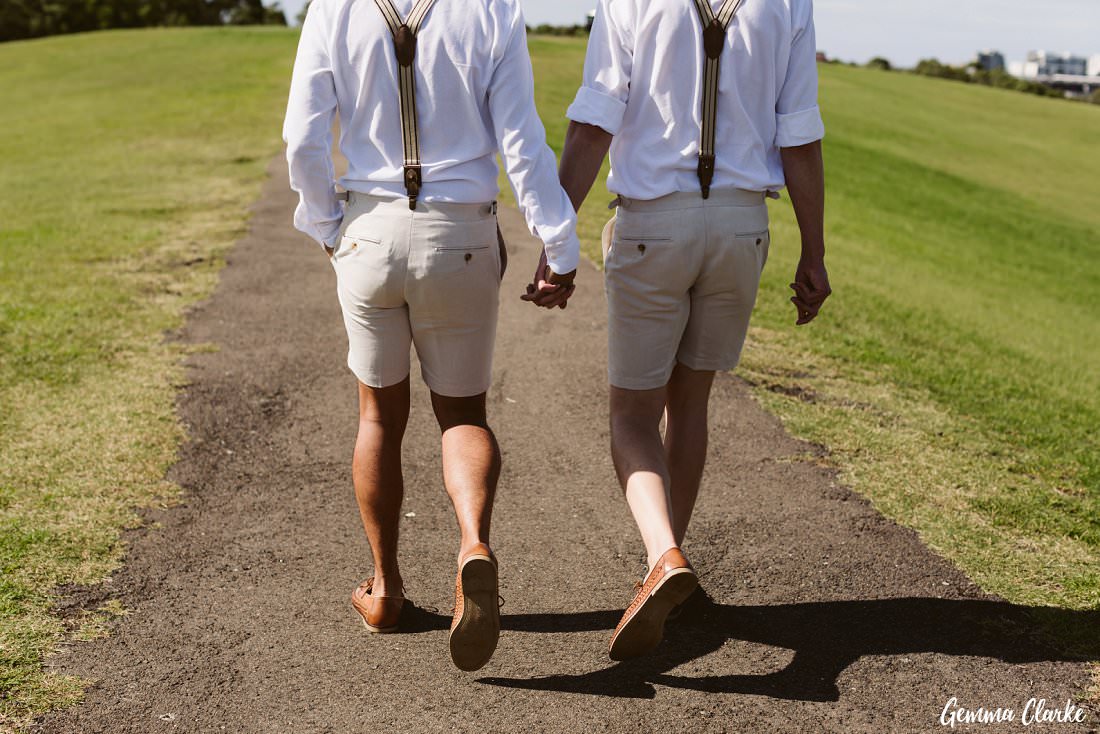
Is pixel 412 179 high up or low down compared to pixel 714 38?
down

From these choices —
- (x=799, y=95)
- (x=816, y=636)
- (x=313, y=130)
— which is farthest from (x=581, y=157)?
(x=816, y=636)

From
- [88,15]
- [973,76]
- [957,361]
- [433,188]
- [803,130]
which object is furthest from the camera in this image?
[88,15]

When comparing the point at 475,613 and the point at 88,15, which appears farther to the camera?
the point at 88,15

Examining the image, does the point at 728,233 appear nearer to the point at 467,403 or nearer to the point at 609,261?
the point at 609,261

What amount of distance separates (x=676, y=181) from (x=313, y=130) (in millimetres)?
1155

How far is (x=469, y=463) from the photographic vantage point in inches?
146

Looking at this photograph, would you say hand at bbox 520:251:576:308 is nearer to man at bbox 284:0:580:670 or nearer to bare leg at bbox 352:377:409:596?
man at bbox 284:0:580:670

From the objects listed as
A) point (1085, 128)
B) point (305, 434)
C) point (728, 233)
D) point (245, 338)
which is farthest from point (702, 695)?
point (1085, 128)

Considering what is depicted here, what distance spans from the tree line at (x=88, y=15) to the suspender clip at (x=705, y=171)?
258ft

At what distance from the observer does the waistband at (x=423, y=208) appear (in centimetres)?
344

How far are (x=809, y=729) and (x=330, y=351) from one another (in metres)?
5.09

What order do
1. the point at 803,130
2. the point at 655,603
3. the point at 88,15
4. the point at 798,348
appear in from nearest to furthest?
the point at 655,603 → the point at 803,130 → the point at 798,348 → the point at 88,15

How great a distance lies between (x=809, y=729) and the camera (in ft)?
11.1
